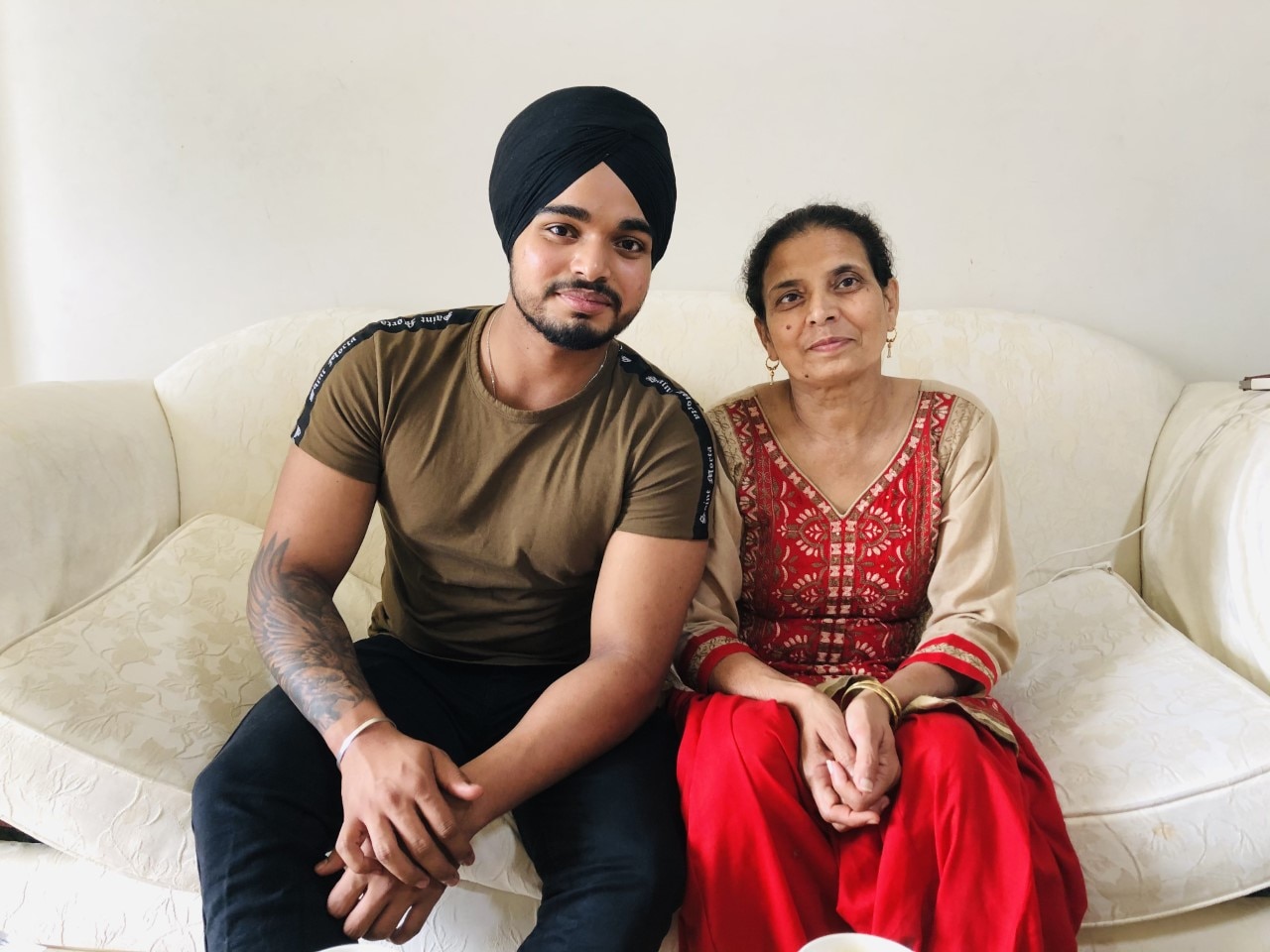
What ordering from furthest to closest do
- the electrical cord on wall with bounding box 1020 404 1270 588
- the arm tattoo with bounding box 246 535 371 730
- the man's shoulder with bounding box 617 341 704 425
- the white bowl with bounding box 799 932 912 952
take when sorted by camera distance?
the electrical cord on wall with bounding box 1020 404 1270 588 → the man's shoulder with bounding box 617 341 704 425 → the arm tattoo with bounding box 246 535 371 730 → the white bowl with bounding box 799 932 912 952

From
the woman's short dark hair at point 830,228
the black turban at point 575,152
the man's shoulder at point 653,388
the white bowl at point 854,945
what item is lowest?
the white bowl at point 854,945

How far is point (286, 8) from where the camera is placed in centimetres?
210

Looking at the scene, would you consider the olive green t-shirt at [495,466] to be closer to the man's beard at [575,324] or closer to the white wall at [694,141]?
the man's beard at [575,324]

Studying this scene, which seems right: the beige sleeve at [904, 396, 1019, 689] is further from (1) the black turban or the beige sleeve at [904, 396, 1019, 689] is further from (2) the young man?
(1) the black turban

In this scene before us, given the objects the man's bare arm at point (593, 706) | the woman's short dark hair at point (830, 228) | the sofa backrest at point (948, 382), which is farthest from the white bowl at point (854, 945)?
the sofa backrest at point (948, 382)

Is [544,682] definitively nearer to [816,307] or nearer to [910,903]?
[910,903]

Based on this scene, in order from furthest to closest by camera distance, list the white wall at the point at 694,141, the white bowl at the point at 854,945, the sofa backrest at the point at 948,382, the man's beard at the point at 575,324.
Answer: the white wall at the point at 694,141
the sofa backrest at the point at 948,382
the man's beard at the point at 575,324
the white bowl at the point at 854,945

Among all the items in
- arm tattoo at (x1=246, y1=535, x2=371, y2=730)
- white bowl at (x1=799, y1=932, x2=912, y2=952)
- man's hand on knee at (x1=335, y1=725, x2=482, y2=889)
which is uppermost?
white bowl at (x1=799, y1=932, x2=912, y2=952)

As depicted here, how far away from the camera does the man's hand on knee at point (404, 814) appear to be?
3.54ft

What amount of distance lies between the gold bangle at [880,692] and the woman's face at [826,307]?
45 cm

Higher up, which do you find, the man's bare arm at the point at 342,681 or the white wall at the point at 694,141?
the white wall at the point at 694,141

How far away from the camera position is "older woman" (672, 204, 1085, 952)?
1.13m

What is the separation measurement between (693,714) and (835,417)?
515 mm

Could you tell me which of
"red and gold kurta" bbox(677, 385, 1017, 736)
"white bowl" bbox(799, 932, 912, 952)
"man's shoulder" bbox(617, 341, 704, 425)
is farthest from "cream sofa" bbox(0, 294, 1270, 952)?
"white bowl" bbox(799, 932, 912, 952)
